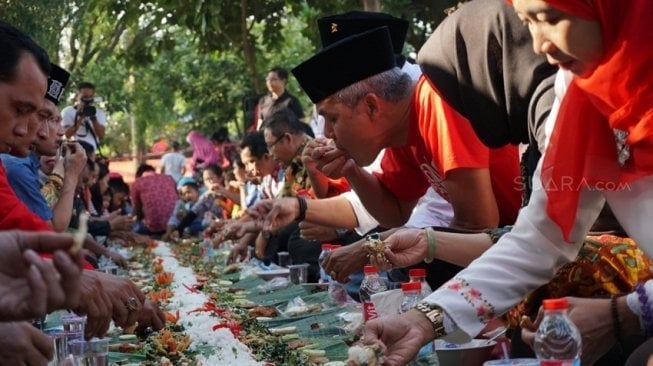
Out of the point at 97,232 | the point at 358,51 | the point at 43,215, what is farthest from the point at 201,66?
the point at 358,51

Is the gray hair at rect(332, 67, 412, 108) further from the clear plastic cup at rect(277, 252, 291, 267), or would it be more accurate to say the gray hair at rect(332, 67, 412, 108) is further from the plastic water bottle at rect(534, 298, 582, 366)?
the clear plastic cup at rect(277, 252, 291, 267)

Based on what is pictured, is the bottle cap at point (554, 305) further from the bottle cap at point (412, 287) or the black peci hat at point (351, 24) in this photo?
the black peci hat at point (351, 24)

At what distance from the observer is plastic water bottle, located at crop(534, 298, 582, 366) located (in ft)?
7.28

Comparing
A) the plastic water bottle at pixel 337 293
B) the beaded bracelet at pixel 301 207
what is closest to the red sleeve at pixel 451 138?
the plastic water bottle at pixel 337 293

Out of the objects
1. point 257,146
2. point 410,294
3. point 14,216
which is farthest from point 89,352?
point 257,146

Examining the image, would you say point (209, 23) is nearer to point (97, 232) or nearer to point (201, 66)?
point (97, 232)

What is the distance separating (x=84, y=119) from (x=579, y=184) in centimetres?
Result: 961

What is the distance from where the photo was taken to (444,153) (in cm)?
398

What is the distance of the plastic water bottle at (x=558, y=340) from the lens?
222 cm

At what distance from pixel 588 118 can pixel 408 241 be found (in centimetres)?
111

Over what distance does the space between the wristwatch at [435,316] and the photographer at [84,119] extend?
922 cm

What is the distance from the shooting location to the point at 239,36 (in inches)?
480

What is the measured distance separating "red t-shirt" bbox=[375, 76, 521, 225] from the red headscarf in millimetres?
1339

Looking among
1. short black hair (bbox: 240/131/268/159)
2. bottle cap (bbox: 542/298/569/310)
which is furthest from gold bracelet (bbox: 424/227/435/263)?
short black hair (bbox: 240/131/268/159)
